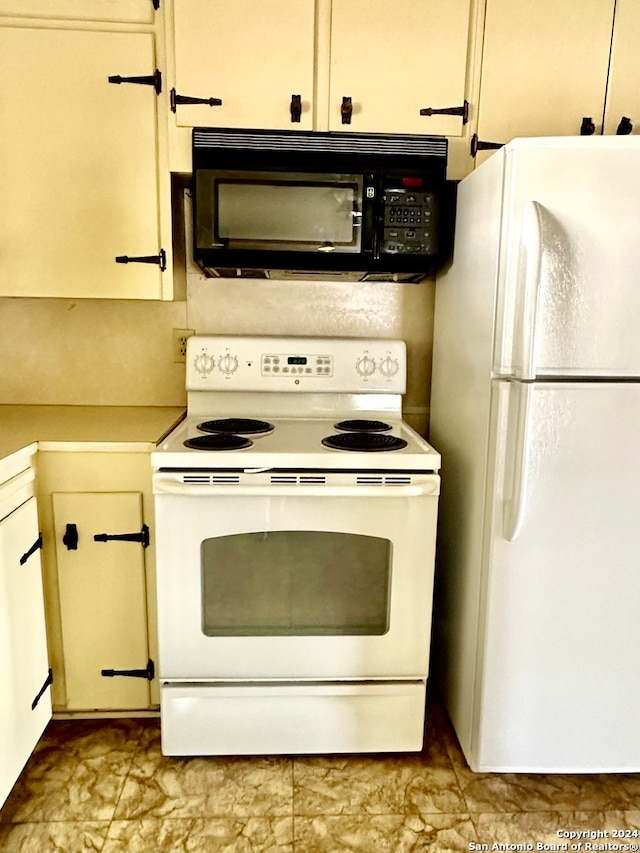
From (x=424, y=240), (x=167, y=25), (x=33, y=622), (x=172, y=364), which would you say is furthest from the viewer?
(x=172, y=364)

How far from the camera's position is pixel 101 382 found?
2082mm

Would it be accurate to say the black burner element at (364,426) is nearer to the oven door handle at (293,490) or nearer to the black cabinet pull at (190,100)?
the oven door handle at (293,490)

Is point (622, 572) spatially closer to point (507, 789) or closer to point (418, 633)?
point (418, 633)

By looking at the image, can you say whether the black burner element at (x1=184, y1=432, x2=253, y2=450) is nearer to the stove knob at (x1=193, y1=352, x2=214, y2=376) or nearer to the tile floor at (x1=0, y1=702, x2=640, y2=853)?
the stove knob at (x1=193, y1=352, x2=214, y2=376)

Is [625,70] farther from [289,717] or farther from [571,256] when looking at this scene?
[289,717]

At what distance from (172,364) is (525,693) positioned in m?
1.49

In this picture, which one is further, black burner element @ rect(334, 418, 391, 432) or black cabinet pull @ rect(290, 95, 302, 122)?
black burner element @ rect(334, 418, 391, 432)

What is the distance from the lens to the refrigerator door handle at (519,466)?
1.32m

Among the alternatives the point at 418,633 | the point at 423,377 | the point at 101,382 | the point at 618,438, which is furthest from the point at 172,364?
the point at 618,438

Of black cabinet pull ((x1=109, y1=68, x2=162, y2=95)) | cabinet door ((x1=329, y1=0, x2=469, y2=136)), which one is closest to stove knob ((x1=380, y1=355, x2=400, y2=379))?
cabinet door ((x1=329, y1=0, x2=469, y2=136))

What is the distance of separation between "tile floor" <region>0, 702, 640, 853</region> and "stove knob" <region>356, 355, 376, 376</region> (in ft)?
3.75

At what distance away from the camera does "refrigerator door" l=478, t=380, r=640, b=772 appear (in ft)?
4.50

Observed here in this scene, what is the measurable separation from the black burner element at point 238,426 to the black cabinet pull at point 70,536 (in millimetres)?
441

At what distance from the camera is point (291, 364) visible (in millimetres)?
1936
